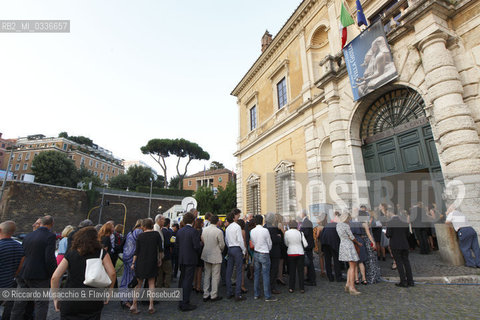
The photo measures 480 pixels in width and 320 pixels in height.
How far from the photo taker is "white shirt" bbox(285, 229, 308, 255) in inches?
190

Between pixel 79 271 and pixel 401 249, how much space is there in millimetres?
5176

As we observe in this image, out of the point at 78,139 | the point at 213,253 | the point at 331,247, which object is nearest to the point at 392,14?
the point at 331,247

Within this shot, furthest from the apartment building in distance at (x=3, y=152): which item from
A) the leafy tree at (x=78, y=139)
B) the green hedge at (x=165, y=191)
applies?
the green hedge at (x=165, y=191)

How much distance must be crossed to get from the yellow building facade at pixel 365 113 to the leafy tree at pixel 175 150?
3129cm

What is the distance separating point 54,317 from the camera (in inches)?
156

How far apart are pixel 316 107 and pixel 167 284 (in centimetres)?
940

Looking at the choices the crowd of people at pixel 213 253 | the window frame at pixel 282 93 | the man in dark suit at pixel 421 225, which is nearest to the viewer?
the crowd of people at pixel 213 253

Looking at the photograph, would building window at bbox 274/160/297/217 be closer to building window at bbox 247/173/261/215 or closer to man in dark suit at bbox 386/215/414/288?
building window at bbox 247/173/261/215

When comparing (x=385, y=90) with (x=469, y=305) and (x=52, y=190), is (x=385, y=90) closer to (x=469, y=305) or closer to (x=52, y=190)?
(x=469, y=305)

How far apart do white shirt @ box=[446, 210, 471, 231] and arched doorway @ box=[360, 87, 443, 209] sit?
5.91 feet

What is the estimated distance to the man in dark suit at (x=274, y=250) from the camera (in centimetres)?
493

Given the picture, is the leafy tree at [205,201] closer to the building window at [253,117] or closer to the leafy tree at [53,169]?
the building window at [253,117]

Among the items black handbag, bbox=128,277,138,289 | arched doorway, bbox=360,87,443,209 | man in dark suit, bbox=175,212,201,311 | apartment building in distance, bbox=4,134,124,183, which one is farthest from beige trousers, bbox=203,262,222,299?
apartment building in distance, bbox=4,134,124,183

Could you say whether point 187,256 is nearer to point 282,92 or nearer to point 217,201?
point 282,92
